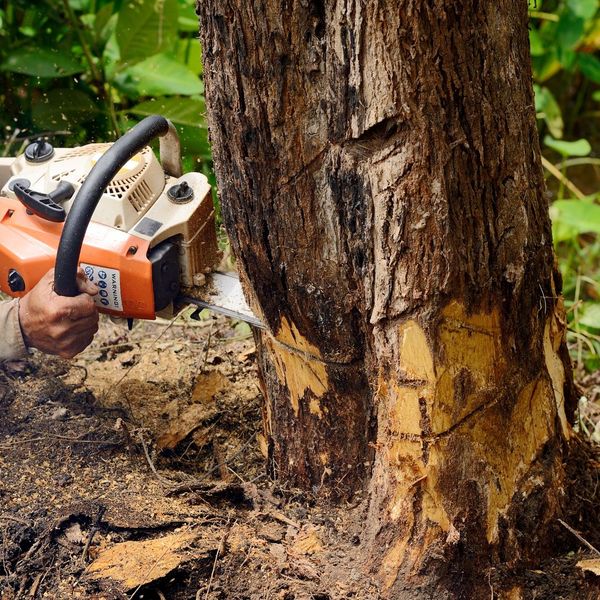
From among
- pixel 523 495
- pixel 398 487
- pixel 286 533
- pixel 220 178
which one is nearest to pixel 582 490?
pixel 523 495

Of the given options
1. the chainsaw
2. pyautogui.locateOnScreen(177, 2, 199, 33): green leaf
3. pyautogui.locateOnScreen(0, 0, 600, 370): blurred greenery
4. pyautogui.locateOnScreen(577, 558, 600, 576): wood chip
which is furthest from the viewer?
pyautogui.locateOnScreen(177, 2, 199, 33): green leaf

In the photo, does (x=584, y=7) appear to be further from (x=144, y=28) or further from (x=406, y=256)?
(x=406, y=256)

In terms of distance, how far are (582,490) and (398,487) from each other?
0.51m

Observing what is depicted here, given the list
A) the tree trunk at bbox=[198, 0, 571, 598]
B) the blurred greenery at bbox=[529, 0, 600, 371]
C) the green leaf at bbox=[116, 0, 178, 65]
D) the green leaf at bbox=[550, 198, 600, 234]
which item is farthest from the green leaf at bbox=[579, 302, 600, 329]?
the green leaf at bbox=[116, 0, 178, 65]

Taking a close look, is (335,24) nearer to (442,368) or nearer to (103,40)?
(442,368)

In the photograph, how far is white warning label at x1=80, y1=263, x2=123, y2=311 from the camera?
211 cm

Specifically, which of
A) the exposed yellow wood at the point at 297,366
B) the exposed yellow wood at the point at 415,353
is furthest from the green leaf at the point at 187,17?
the exposed yellow wood at the point at 415,353

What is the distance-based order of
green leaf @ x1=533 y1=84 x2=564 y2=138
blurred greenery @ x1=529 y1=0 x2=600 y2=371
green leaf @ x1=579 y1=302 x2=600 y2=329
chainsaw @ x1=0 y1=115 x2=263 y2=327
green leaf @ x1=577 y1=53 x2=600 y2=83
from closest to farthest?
chainsaw @ x1=0 y1=115 x2=263 y2=327 < green leaf @ x1=579 y1=302 x2=600 y2=329 < blurred greenery @ x1=529 y1=0 x2=600 y2=371 < green leaf @ x1=533 y1=84 x2=564 y2=138 < green leaf @ x1=577 y1=53 x2=600 y2=83

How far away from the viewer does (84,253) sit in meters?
2.13

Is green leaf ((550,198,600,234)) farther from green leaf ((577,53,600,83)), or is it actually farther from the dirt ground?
green leaf ((577,53,600,83))

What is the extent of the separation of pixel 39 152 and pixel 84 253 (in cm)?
39

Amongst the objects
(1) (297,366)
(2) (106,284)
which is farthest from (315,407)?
(2) (106,284)

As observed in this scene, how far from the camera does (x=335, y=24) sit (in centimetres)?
147

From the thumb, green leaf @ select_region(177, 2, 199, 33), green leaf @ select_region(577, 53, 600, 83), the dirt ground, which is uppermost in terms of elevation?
green leaf @ select_region(177, 2, 199, 33)
